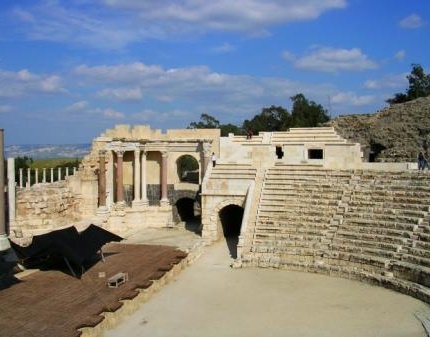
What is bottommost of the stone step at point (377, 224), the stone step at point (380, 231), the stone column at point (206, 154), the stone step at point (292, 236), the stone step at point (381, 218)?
the stone step at point (292, 236)

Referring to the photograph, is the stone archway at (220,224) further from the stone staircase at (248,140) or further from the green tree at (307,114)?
the green tree at (307,114)

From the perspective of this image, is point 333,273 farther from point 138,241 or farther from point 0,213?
point 0,213

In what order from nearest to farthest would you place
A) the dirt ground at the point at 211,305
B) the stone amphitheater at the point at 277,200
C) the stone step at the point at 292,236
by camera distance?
the dirt ground at the point at 211,305 → the stone amphitheater at the point at 277,200 → the stone step at the point at 292,236

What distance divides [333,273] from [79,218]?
1547 cm

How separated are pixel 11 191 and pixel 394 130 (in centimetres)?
2102

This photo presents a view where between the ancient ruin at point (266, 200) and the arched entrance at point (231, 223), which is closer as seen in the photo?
the ancient ruin at point (266, 200)

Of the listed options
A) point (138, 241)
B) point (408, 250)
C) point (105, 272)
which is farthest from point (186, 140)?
point (408, 250)

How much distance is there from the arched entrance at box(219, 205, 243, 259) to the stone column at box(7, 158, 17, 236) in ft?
31.5

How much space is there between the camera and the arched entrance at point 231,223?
24.4m

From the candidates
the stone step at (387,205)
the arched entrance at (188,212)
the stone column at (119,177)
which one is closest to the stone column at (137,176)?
the stone column at (119,177)

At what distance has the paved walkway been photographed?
13.5 metres

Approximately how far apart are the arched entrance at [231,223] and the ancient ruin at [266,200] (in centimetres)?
6

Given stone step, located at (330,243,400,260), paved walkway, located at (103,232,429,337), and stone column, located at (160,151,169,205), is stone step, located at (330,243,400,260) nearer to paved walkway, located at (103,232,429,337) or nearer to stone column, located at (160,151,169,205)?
paved walkway, located at (103,232,429,337)

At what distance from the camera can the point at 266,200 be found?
2270 cm
